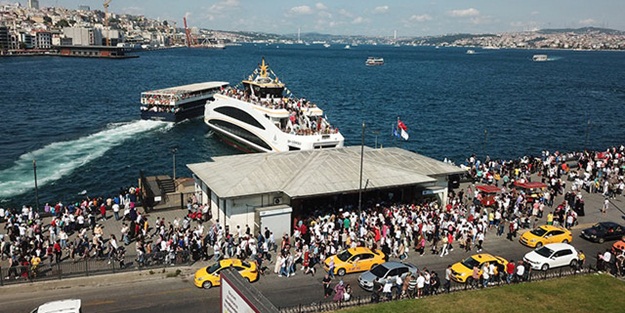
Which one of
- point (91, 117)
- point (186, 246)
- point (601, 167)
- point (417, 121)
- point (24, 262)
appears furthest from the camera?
point (417, 121)

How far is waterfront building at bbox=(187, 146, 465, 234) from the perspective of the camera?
104 feet

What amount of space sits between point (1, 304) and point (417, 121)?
262 feet

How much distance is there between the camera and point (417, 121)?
9431 centimetres

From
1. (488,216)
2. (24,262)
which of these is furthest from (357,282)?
(24,262)

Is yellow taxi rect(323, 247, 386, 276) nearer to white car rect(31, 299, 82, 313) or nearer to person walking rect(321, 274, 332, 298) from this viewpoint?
person walking rect(321, 274, 332, 298)

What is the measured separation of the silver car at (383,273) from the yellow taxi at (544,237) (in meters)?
10.1

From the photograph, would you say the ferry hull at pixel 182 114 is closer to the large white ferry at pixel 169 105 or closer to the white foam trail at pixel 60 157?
the large white ferry at pixel 169 105

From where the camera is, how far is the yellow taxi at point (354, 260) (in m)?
26.9

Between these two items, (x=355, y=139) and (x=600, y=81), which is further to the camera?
(x=600, y=81)

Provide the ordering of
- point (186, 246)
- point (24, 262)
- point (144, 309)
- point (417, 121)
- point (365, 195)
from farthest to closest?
point (417, 121) → point (365, 195) → point (186, 246) → point (24, 262) → point (144, 309)

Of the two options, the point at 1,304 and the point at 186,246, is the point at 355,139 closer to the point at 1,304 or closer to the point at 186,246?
the point at 186,246

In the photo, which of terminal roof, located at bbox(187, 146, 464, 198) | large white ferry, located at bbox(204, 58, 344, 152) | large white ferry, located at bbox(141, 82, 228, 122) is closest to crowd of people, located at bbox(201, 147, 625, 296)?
terminal roof, located at bbox(187, 146, 464, 198)

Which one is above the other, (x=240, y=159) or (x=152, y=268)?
(x=240, y=159)

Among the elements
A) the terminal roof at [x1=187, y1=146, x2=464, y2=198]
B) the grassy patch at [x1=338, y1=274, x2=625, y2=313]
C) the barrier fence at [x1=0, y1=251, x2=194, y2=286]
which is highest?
the terminal roof at [x1=187, y1=146, x2=464, y2=198]
